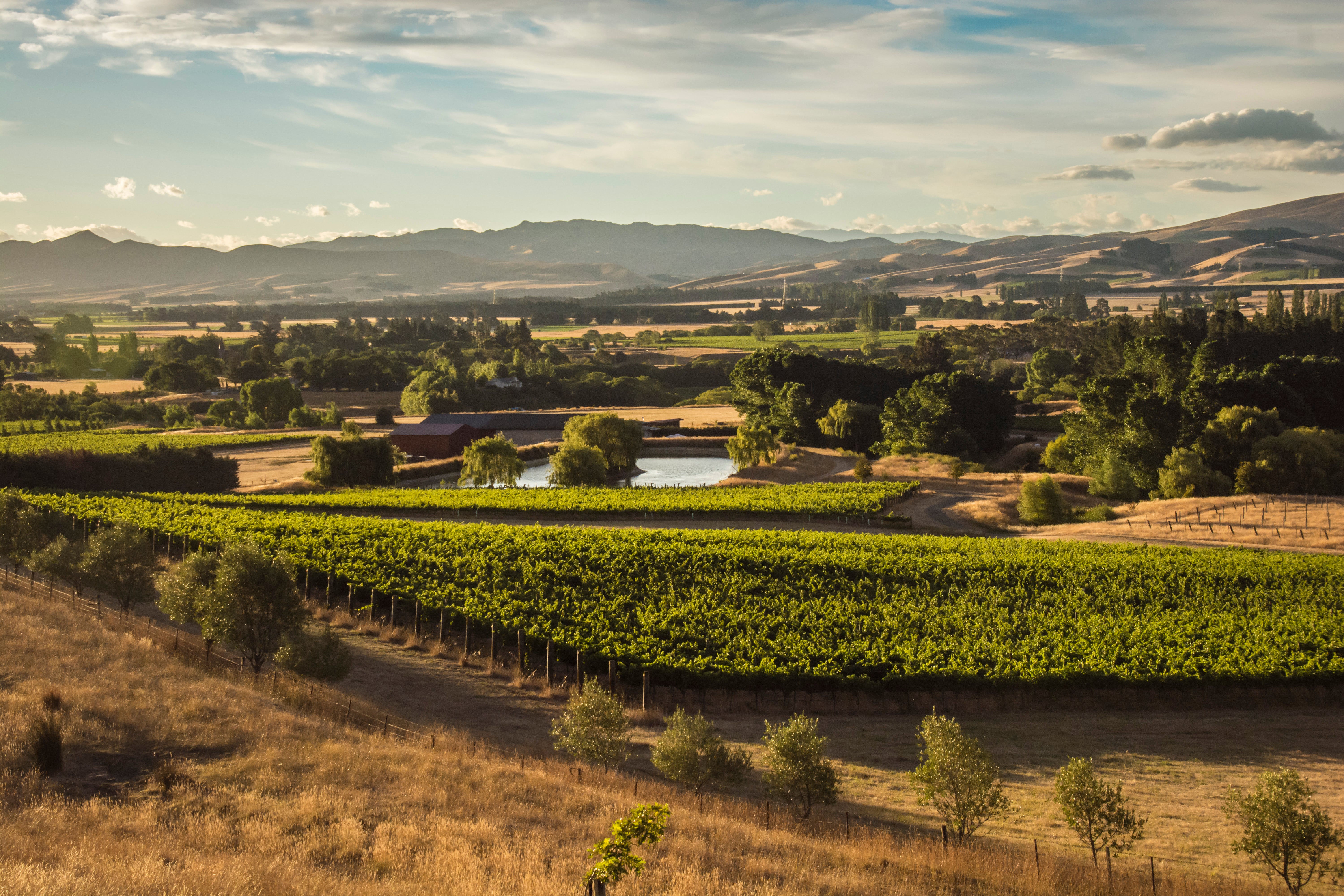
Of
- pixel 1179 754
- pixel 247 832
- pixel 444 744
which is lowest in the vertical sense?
pixel 1179 754

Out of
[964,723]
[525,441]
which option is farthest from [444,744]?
[525,441]

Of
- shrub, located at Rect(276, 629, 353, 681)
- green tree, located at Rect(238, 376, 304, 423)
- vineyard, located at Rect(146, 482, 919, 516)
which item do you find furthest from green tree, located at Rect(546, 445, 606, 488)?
green tree, located at Rect(238, 376, 304, 423)

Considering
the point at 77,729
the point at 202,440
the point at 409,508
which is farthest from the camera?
the point at 202,440

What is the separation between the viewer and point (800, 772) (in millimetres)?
23438

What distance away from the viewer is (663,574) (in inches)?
1770

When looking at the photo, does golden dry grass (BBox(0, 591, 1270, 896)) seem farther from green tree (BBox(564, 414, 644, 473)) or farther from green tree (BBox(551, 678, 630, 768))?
green tree (BBox(564, 414, 644, 473))

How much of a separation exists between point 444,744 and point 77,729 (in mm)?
8420

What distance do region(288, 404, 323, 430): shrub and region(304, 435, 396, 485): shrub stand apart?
49.7 metres

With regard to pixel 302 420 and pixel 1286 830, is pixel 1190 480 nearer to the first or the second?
pixel 1286 830

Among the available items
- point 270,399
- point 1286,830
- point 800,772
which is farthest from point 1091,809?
point 270,399

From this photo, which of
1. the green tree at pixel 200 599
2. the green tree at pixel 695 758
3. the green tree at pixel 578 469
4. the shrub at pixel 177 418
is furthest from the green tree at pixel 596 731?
the shrub at pixel 177 418

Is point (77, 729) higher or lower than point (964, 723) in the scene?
higher

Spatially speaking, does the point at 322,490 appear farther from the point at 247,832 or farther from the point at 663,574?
the point at 247,832

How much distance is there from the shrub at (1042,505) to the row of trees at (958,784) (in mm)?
37948
